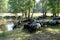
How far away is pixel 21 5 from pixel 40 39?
959 inches

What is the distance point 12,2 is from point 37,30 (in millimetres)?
23361

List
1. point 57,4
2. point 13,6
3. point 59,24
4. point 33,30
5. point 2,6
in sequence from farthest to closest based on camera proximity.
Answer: point 2,6 → point 13,6 → point 57,4 → point 59,24 → point 33,30

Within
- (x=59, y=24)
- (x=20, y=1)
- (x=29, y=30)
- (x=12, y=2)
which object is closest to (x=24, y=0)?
(x=20, y=1)

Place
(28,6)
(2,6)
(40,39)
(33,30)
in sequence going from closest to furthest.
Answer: (40,39) < (33,30) < (28,6) < (2,6)

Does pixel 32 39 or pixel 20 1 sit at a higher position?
pixel 20 1

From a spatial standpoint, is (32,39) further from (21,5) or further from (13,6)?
(13,6)

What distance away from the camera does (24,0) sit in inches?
1331

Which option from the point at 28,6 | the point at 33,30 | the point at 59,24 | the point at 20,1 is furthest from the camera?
the point at 20,1

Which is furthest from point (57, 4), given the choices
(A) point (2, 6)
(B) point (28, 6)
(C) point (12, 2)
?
(A) point (2, 6)

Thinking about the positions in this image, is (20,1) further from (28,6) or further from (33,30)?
(33,30)

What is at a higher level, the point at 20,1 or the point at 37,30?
the point at 20,1

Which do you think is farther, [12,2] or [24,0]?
[12,2]

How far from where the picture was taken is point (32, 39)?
A: 39.5ft

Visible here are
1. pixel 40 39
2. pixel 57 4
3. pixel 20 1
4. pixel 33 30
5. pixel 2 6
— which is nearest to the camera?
→ pixel 40 39
